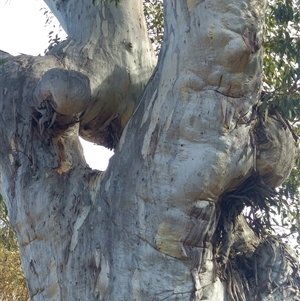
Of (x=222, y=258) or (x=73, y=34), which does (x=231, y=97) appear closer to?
(x=222, y=258)

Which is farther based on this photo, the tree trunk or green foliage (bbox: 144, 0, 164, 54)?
green foliage (bbox: 144, 0, 164, 54)

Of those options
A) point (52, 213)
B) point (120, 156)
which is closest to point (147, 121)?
point (120, 156)

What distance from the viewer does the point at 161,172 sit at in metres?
3.18

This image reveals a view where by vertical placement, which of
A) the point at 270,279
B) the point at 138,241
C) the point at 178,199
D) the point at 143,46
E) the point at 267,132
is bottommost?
the point at 270,279

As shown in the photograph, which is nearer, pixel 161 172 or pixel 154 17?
pixel 161 172

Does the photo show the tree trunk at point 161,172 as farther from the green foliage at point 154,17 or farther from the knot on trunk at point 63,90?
the green foliage at point 154,17

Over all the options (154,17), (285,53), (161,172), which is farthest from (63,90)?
(154,17)

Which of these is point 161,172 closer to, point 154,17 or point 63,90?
point 63,90

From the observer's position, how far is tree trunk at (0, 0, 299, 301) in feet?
10.2

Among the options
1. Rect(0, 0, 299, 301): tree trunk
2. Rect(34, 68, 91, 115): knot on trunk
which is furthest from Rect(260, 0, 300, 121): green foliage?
Rect(34, 68, 91, 115): knot on trunk

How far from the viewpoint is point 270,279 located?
3.67 meters

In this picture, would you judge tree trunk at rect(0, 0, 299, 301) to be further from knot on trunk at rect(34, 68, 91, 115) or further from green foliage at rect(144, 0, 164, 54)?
green foliage at rect(144, 0, 164, 54)

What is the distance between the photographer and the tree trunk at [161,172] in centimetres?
311

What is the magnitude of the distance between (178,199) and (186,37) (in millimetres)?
835
